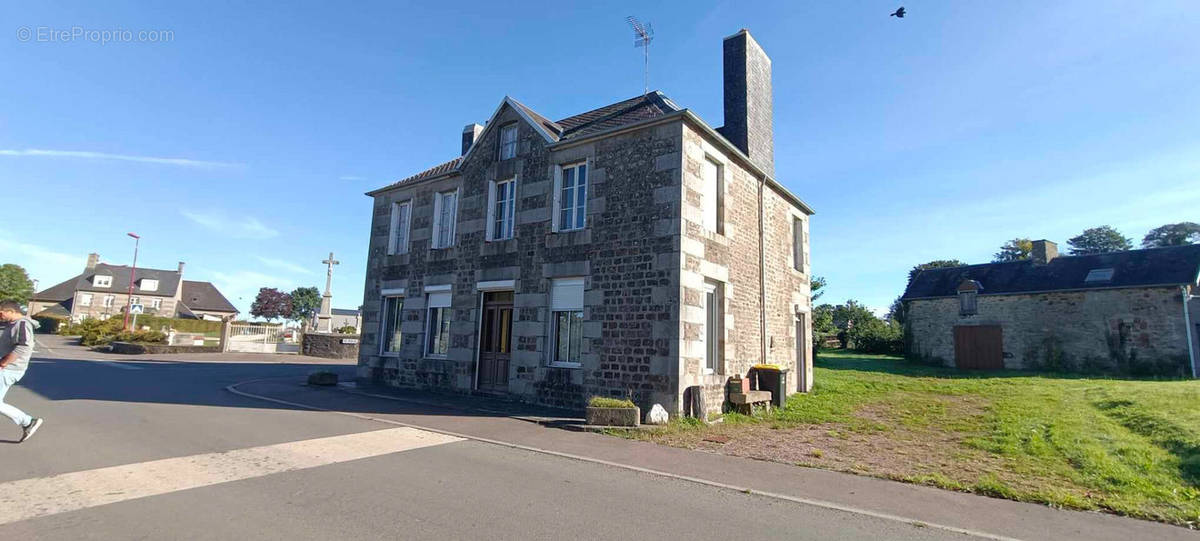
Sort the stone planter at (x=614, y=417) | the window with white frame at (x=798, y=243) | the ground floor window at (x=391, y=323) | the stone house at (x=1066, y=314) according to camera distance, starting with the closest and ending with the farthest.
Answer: the stone planter at (x=614, y=417) < the ground floor window at (x=391, y=323) < the window with white frame at (x=798, y=243) < the stone house at (x=1066, y=314)

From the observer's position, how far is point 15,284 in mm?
55156

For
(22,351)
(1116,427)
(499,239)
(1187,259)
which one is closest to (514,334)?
(499,239)

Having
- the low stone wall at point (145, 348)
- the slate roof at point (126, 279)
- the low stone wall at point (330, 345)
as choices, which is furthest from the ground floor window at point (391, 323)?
the slate roof at point (126, 279)

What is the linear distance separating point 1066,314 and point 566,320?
81.7 ft

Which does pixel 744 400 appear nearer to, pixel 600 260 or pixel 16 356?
pixel 600 260

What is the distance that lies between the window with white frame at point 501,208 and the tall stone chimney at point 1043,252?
27846mm

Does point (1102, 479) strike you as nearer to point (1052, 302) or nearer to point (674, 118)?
point (674, 118)

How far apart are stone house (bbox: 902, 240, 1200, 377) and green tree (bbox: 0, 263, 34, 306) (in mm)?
80598

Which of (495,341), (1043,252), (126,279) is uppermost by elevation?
(1043,252)

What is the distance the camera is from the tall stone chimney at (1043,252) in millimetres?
26750

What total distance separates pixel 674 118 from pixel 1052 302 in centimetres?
2412

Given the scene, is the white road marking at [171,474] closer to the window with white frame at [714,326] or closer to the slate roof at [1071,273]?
the window with white frame at [714,326]

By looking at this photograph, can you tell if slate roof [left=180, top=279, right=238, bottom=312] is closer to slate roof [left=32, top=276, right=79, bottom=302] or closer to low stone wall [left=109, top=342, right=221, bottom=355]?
slate roof [left=32, top=276, right=79, bottom=302]

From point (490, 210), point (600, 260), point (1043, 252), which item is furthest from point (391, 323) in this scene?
point (1043, 252)
